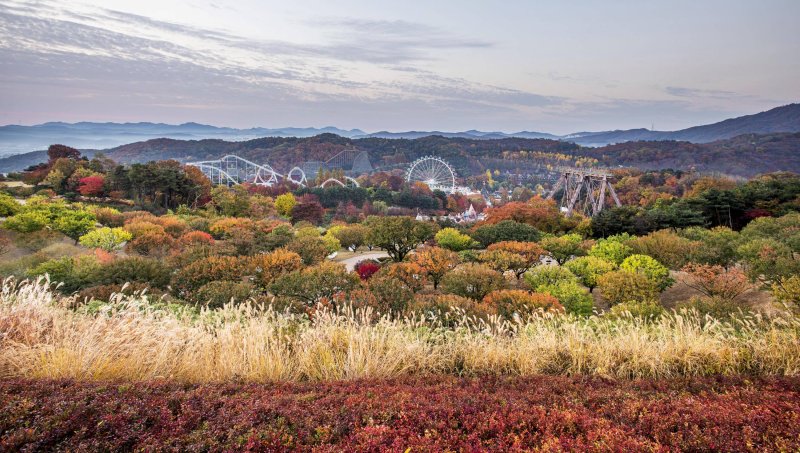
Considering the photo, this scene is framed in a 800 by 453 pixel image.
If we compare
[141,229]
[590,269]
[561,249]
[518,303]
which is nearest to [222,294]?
[518,303]

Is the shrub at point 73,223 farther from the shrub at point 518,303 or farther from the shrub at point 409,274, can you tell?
the shrub at point 518,303

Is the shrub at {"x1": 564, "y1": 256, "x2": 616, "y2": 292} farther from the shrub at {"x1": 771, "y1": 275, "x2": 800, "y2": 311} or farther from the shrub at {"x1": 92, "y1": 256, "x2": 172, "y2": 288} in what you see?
the shrub at {"x1": 92, "y1": 256, "x2": 172, "y2": 288}

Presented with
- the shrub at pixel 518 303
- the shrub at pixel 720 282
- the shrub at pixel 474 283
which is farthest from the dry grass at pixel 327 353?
the shrub at pixel 720 282

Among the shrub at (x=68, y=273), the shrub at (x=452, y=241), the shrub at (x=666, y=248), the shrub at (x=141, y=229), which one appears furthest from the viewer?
the shrub at (x=452, y=241)

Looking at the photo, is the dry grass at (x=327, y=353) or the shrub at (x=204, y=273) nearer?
the dry grass at (x=327, y=353)

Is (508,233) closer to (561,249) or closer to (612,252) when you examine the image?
(561,249)
